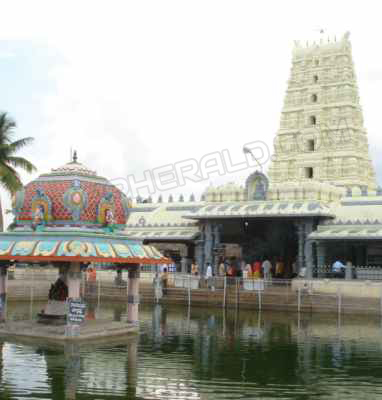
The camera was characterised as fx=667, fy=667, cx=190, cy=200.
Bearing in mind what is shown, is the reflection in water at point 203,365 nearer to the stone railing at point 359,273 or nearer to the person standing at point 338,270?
the stone railing at point 359,273

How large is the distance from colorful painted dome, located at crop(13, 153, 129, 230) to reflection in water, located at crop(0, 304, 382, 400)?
3.57 m

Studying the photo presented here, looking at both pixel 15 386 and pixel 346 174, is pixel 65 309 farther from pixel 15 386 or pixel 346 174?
pixel 346 174

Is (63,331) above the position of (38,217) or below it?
below

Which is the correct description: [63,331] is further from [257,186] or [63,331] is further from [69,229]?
[257,186]

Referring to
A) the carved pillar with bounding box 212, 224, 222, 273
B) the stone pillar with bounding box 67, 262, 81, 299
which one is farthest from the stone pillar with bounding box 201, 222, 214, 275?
the stone pillar with bounding box 67, 262, 81, 299

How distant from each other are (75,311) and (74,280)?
3.94ft

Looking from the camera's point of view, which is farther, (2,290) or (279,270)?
(279,270)

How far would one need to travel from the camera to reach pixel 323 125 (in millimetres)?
49156

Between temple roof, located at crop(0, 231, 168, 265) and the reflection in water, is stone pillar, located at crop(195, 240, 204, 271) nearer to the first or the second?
the reflection in water

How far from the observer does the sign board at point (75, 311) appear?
18047 mm

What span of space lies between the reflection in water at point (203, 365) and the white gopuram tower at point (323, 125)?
1002 inches

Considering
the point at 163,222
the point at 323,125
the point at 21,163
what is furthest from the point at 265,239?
the point at 21,163

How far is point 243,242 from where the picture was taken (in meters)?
43.1

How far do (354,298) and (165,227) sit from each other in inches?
607
